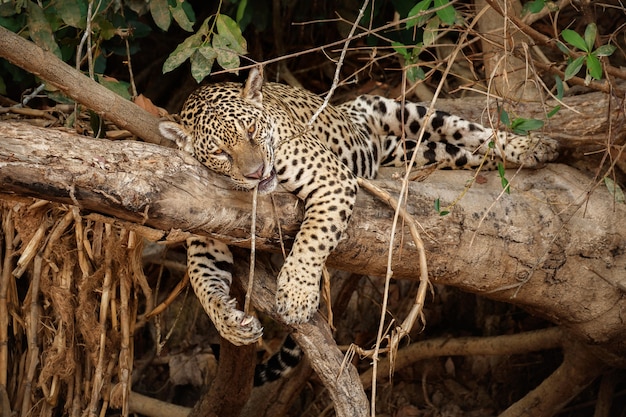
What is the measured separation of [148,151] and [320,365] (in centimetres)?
120

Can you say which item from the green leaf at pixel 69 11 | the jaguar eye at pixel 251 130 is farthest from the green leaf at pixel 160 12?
the jaguar eye at pixel 251 130

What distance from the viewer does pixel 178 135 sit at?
4.65 m

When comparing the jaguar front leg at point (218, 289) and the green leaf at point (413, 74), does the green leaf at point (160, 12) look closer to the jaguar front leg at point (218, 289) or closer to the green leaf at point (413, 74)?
A: the jaguar front leg at point (218, 289)

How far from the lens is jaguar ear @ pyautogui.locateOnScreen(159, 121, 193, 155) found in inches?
181

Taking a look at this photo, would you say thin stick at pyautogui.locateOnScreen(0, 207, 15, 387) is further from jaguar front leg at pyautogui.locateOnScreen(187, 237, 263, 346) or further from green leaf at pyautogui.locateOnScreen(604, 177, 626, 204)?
green leaf at pyautogui.locateOnScreen(604, 177, 626, 204)

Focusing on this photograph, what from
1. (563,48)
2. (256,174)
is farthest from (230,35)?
(563,48)

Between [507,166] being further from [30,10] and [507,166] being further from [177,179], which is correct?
[30,10]

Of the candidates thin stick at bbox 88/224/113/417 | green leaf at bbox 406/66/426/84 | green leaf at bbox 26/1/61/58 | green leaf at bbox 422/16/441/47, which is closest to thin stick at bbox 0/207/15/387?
thin stick at bbox 88/224/113/417

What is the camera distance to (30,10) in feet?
15.7

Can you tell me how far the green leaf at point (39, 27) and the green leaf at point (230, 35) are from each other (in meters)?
0.93

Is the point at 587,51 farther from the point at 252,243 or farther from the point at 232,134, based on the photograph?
the point at 232,134

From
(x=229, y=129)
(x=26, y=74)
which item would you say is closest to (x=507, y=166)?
(x=229, y=129)

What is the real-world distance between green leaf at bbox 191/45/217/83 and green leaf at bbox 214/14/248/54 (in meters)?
0.09

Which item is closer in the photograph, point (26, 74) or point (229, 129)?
point (229, 129)
